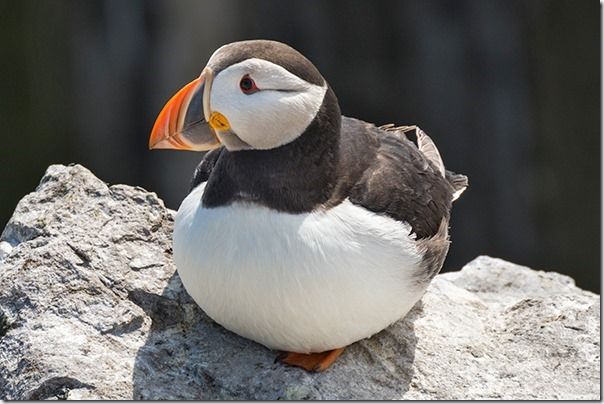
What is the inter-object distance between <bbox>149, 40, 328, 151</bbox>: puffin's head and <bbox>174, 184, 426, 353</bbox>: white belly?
0.93ft

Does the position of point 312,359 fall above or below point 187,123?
below

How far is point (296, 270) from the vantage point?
471 cm

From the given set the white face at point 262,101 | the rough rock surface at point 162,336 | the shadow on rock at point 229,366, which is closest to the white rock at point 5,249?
the rough rock surface at point 162,336

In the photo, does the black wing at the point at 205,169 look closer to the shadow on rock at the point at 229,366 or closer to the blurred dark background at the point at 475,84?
the shadow on rock at the point at 229,366

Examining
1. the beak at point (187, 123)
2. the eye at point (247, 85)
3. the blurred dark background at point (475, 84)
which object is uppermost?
the eye at point (247, 85)

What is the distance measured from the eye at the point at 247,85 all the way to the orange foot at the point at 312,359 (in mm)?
1087

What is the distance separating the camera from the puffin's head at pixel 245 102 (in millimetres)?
4660

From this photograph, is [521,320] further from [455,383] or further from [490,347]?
[455,383]

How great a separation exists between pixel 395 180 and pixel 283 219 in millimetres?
614

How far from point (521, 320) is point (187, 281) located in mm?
1672

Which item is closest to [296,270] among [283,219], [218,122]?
[283,219]

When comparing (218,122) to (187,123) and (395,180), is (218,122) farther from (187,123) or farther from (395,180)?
(395,180)

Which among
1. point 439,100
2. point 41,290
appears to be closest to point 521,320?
point 41,290

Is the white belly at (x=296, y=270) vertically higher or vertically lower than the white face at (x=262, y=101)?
lower
